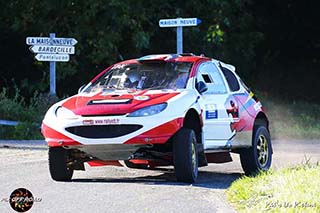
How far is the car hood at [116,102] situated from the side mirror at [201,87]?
50cm

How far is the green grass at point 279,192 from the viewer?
7551 millimetres

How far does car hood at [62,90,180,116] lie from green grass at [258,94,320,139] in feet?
34.1

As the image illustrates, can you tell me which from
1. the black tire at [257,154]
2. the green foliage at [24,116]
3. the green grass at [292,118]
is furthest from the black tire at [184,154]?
the green grass at [292,118]

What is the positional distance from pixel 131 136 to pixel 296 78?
21.3 m

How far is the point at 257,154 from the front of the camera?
11.6m

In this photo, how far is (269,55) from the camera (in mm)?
30469

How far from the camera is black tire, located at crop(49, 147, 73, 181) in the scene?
10242mm

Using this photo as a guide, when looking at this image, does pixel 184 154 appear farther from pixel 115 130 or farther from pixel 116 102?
pixel 116 102

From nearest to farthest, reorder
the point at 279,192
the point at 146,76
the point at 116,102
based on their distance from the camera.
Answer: the point at 279,192 → the point at 116,102 → the point at 146,76

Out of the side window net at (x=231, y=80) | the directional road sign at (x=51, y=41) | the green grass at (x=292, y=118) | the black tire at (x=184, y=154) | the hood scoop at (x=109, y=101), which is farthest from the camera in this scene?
the green grass at (x=292, y=118)

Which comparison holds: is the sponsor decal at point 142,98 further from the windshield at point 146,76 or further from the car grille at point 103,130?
the windshield at point 146,76

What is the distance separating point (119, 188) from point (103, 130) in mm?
749

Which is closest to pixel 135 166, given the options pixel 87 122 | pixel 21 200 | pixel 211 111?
pixel 211 111

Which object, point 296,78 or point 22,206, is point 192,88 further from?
point 296,78
